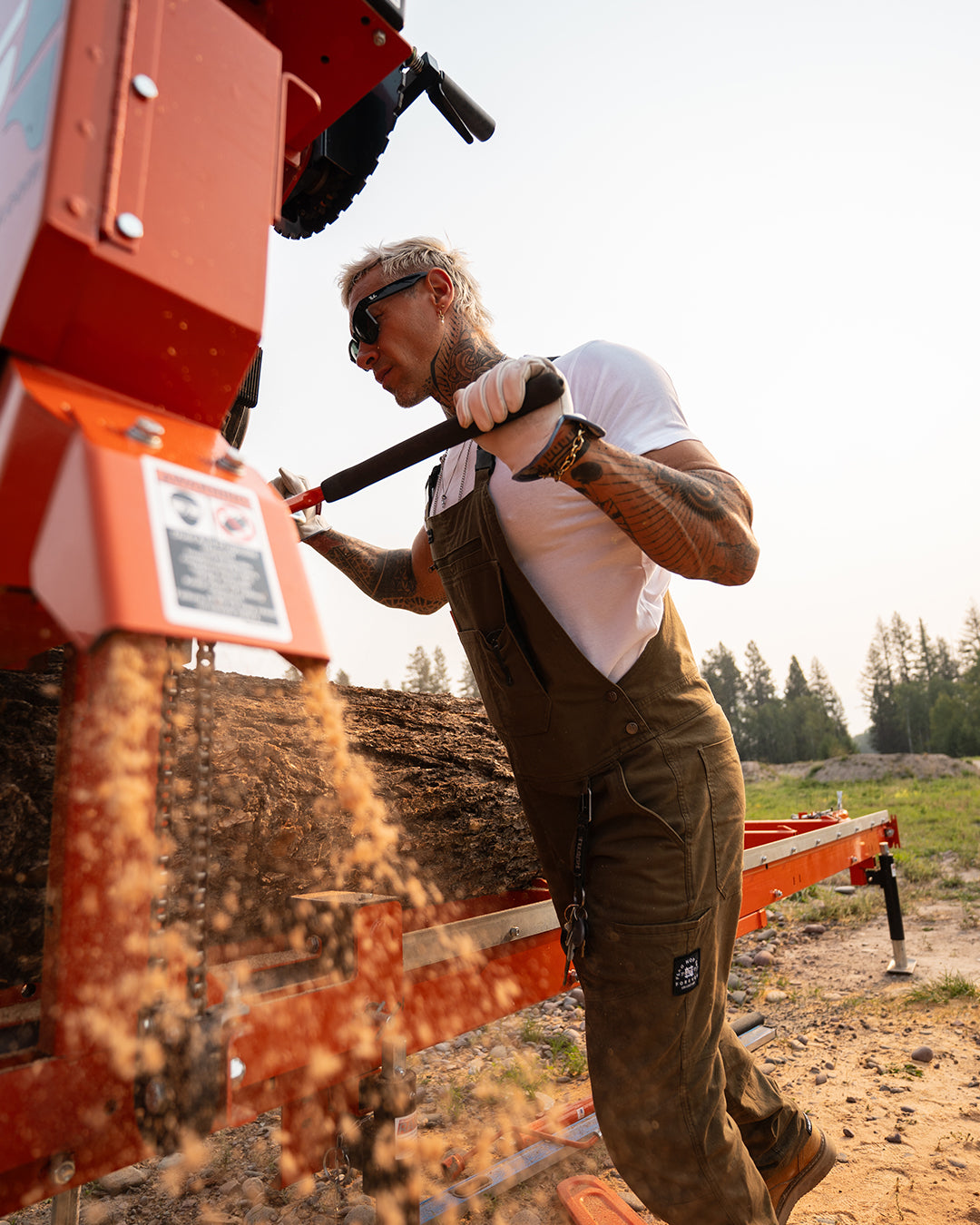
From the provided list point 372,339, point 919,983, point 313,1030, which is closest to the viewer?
point 313,1030

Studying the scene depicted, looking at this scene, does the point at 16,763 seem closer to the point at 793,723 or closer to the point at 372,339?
the point at 372,339

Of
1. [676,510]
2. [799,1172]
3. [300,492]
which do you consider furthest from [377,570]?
[799,1172]

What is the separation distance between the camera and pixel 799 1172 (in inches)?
85.4

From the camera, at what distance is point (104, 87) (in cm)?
90

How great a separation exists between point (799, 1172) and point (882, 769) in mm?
22672

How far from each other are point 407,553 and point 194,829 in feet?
6.62

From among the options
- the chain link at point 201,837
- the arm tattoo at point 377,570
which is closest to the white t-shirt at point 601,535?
the arm tattoo at point 377,570

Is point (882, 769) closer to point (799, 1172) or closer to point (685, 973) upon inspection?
point (799, 1172)

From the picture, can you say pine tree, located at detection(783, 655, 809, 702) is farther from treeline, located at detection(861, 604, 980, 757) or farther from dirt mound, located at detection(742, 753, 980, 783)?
dirt mound, located at detection(742, 753, 980, 783)

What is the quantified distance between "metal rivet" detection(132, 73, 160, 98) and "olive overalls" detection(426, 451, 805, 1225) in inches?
49.3

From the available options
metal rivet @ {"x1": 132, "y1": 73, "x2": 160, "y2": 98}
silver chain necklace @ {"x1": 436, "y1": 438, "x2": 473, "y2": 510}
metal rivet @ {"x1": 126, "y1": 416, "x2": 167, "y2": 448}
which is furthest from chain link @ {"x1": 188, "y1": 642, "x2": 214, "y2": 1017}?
silver chain necklace @ {"x1": 436, "y1": 438, "x2": 473, "y2": 510}

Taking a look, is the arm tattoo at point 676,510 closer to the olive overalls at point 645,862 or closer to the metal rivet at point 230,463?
the olive overalls at point 645,862

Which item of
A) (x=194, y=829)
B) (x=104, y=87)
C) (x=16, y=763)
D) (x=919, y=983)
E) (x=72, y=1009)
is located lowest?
(x=919, y=983)

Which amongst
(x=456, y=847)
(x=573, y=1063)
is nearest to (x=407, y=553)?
(x=456, y=847)
